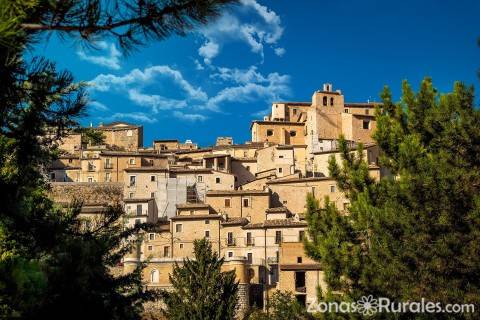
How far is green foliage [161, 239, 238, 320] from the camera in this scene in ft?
96.5

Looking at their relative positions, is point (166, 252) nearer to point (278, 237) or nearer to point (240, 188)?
point (278, 237)

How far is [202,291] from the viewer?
31.0 metres

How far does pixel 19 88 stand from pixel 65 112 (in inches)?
30.6

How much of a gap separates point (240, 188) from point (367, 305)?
43.9 m

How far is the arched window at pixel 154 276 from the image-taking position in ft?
137

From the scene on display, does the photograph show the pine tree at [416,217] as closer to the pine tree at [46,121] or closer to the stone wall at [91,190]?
the pine tree at [46,121]

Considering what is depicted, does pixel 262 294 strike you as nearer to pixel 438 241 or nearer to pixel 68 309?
pixel 438 241

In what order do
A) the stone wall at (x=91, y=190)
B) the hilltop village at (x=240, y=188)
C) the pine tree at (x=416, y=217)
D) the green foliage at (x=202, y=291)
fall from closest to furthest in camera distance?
the pine tree at (x=416, y=217) → the green foliage at (x=202, y=291) → the hilltop village at (x=240, y=188) → the stone wall at (x=91, y=190)

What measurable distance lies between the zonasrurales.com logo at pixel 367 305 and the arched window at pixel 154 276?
29358 millimetres

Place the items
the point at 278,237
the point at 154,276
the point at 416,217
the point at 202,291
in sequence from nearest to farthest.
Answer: the point at 416,217, the point at 202,291, the point at 154,276, the point at 278,237

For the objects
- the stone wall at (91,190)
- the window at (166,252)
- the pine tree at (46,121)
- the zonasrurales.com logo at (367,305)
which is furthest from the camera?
the stone wall at (91,190)

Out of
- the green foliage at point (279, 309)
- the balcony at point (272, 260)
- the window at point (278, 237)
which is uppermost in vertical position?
the window at point (278, 237)

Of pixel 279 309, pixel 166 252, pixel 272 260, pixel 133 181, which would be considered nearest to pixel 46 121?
pixel 279 309

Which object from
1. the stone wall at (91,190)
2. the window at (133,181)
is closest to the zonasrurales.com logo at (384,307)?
the window at (133,181)
